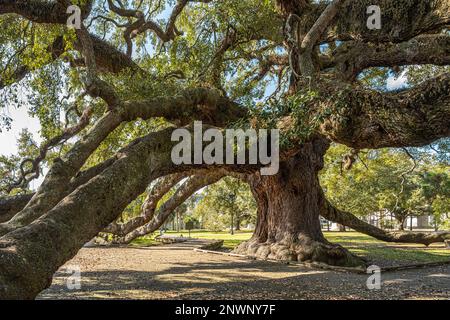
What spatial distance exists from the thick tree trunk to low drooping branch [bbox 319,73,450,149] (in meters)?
4.08

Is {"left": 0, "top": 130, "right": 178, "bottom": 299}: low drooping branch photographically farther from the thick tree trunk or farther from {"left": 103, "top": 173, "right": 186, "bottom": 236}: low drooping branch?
{"left": 103, "top": 173, "right": 186, "bottom": 236}: low drooping branch

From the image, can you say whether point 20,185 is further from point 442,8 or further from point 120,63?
point 442,8

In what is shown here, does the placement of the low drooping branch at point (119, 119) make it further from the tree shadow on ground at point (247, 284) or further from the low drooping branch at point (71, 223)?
the tree shadow on ground at point (247, 284)

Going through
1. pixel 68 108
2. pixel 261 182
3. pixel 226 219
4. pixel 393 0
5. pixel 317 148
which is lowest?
pixel 226 219

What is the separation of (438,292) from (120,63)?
9.64 metres

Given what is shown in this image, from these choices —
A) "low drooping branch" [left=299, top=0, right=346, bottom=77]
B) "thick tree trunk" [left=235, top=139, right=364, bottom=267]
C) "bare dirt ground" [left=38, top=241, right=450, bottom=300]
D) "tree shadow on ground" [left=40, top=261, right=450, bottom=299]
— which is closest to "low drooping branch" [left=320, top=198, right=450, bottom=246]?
"thick tree trunk" [left=235, top=139, right=364, bottom=267]

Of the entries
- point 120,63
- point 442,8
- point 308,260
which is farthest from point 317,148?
point 120,63

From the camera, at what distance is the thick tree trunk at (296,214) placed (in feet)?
35.0

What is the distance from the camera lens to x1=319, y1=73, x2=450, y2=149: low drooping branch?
5934mm

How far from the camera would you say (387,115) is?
20.8 feet

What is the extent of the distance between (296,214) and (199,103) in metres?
4.76

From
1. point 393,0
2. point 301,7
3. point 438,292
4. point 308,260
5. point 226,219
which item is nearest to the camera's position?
point 438,292
